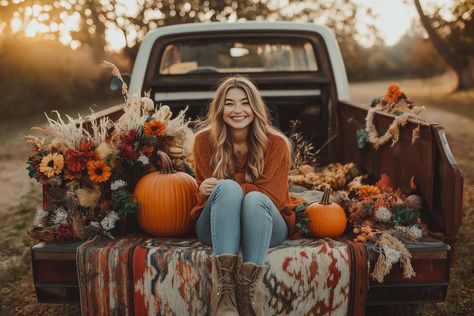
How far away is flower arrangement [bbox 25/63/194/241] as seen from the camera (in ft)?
8.73

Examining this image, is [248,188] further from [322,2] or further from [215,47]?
[322,2]

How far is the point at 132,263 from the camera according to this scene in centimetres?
245

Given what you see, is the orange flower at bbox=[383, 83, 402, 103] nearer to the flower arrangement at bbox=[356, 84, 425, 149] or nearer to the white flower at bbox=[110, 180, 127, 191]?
the flower arrangement at bbox=[356, 84, 425, 149]

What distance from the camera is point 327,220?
2750 mm

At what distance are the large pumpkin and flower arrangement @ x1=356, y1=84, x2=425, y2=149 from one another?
1.22m

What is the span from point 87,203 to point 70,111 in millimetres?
14135

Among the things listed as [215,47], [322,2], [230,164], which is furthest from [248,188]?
[322,2]

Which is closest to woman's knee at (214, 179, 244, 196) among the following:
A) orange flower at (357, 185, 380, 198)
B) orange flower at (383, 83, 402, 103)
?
orange flower at (357, 185, 380, 198)

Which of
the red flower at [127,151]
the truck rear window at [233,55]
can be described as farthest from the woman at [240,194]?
the truck rear window at [233,55]

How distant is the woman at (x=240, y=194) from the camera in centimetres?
243

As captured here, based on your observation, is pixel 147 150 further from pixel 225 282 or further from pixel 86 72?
pixel 86 72

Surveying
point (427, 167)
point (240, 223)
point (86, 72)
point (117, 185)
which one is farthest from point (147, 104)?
point (86, 72)

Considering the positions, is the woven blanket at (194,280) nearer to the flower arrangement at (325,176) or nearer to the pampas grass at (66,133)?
the pampas grass at (66,133)

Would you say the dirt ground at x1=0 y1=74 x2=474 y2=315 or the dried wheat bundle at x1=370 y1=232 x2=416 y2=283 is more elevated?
the dried wheat bundle at x1=370 y1=232 x2=416 y2=283
